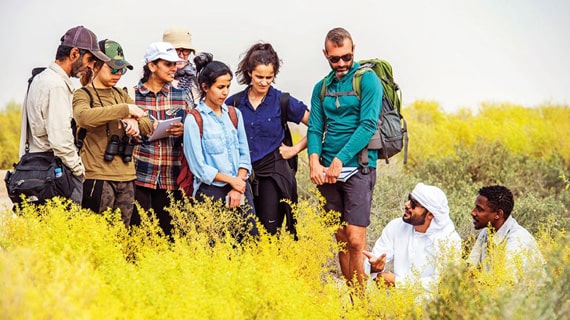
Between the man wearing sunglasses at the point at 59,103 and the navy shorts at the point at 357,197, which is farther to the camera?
the navy shorts at the point at 357,197

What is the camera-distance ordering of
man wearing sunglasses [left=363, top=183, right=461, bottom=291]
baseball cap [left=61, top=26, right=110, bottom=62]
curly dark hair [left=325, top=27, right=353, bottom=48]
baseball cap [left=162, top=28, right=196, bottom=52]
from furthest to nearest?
1. baseball cap [left=162, top=28, right=196, bottom=52]
2. man wearing sunglasses [left=363, top=183, right=461, bottom=291]
3. curly dark hair [left=325, top=27, right=353, bottom=48]
4. baseball cap [left=61, top=26, right=110, bottom=62]

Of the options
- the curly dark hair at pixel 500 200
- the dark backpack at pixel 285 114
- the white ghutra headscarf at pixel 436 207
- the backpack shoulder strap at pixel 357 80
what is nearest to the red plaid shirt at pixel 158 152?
the dark backpack at pixel 285 114

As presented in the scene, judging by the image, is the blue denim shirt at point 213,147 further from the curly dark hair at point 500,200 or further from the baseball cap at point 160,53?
the curly dark hair at point 500,200

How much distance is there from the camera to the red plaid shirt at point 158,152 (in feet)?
20.7

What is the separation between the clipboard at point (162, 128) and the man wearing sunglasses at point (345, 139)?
1.08 metres

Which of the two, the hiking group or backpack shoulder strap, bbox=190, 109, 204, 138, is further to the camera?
backpack shoulder strap, bbox=190, 109, 204, 138

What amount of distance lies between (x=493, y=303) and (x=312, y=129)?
2568 millimetres

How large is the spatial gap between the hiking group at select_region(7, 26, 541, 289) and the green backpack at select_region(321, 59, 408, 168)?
0.4 inches

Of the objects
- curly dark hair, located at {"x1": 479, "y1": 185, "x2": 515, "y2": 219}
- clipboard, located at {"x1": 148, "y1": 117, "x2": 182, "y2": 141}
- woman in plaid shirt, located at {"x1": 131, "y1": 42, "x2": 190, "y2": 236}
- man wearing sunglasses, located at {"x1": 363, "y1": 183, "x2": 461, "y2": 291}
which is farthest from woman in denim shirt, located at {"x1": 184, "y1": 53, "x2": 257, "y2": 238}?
curly dark hair, located at {"x1": 479, "y1": 185, "x2": 515, "y2": 219}

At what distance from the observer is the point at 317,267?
19.3ft

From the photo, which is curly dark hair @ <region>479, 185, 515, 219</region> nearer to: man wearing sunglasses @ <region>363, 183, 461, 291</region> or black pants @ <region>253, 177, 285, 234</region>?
man wearing sunglasses @ <region>363, 183, 461, 291</region>

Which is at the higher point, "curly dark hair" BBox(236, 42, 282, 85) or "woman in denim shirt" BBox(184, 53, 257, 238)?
"curly dark hair" BBox(236, 42, 282, 85)

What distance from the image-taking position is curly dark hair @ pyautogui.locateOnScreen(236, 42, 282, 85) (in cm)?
636

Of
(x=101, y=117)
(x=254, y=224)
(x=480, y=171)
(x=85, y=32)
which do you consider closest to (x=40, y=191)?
(x=101, y=117)
